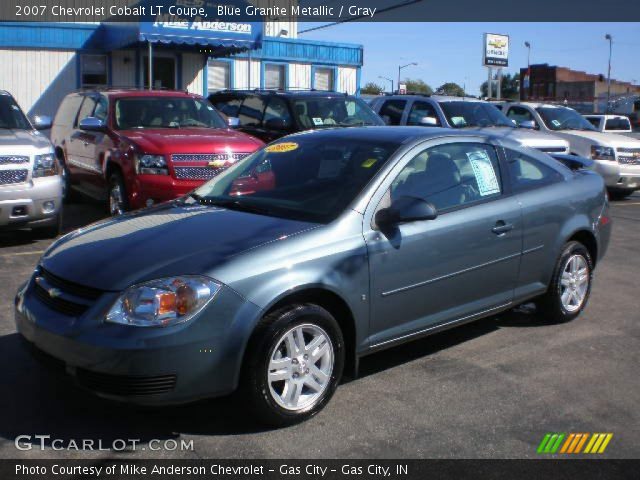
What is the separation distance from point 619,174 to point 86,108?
31.4ft

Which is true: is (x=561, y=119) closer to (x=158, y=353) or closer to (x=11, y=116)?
(x=11, y=116)

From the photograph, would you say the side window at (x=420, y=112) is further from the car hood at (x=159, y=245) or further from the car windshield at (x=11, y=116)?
the car hood at (x=159, y=245)

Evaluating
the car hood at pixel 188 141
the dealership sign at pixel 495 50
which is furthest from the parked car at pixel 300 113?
the dealership sign at pixel 495 50

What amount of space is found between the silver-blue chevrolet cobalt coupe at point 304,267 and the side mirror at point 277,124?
236 inches

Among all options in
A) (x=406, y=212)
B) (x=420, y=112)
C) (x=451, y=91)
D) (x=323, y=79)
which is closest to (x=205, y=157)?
(x=406, y=212)

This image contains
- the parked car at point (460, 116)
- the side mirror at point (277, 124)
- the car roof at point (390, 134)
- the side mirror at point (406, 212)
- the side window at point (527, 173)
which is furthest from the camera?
the parked car at point (460, 116)

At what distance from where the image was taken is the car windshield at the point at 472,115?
13516 millimetres

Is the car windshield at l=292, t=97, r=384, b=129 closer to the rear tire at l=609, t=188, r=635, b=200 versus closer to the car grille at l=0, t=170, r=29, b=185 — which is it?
the car grille at l=0, t=170, r=29, b=185

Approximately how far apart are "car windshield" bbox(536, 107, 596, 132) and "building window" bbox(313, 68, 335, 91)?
9215 millimetres

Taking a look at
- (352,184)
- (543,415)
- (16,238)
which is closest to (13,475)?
(352,184)

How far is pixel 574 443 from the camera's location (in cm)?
386

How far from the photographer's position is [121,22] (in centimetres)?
1781

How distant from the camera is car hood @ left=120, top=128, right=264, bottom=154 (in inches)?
344

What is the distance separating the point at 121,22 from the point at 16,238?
10362 mm
